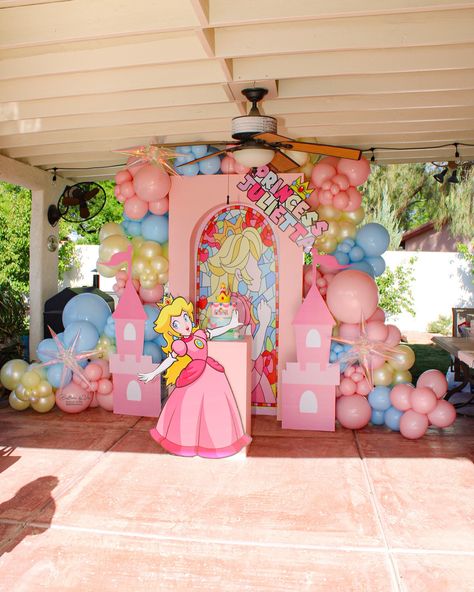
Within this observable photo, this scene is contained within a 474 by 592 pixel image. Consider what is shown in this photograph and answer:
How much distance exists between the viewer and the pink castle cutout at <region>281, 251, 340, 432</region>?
5.40 m

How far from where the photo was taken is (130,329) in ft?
19.4

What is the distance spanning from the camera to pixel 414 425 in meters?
5.10

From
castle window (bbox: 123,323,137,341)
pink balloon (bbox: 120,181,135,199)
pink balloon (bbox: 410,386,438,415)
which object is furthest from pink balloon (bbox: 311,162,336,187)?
castle window (bbox: 123,323,137,341)

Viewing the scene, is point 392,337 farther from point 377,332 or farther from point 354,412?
point 354,412

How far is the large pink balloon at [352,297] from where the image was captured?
5422mm

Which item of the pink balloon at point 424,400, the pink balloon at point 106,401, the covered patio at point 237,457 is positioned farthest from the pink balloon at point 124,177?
the pink balloon at point 424,400

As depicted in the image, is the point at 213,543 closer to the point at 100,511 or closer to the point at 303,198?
the point at 100,511

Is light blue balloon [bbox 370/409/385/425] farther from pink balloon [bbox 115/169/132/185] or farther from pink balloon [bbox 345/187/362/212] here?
pink balloon [bbox 115/169/132/185]

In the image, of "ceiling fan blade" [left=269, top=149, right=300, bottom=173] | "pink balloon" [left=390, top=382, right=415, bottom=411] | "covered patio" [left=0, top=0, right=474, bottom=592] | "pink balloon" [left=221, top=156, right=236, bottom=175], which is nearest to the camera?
"covered patio" [left=0, top=0, right=474, bottom=592]

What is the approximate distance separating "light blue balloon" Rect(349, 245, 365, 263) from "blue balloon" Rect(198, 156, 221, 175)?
1.72 meters

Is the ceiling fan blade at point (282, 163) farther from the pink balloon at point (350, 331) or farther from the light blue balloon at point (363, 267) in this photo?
the pink balloon at point (350, 331)

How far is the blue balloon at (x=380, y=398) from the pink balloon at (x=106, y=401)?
9.12ft

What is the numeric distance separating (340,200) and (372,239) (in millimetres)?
575

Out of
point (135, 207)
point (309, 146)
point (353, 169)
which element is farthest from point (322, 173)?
point (135, 207)
